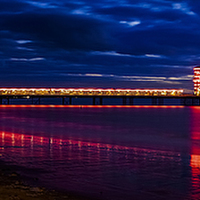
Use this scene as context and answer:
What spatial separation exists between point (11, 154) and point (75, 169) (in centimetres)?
426

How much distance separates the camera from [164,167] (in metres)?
12.5

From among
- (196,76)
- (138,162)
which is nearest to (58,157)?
(138,162)

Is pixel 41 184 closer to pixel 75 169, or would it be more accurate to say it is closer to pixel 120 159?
pixel 75 169

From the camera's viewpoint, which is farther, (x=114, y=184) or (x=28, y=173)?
(x=28, y=173)

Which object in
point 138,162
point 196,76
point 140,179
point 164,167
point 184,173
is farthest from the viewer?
point 196,76

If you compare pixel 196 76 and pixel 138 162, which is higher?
pixel 196 76

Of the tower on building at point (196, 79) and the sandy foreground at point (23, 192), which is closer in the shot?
the sandy foreground at point (23, 192)

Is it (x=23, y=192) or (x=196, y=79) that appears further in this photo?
(x=196, y=79)

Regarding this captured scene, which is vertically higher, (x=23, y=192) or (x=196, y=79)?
(x=196, y=79)

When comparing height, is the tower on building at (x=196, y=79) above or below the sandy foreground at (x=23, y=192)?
above

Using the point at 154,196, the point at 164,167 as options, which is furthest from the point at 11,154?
the point at 154,196

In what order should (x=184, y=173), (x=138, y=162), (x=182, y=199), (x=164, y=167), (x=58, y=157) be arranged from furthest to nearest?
(x=58, y=157), (x=138, y=162), (x=164, y=167), (x=184, y=173), (x=182, y=199)

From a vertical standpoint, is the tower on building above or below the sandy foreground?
above

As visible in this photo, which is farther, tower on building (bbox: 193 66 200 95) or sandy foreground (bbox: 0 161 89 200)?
tower on building (bbox: 193 66 200 95)
